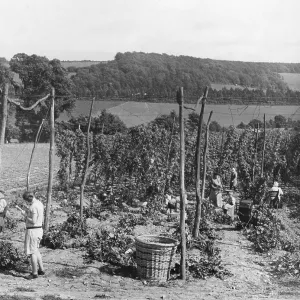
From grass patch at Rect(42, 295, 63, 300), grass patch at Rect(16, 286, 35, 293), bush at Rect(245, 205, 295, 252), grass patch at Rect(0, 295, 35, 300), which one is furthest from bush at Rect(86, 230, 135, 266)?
bush at Rect(245, 205, 295, 252)

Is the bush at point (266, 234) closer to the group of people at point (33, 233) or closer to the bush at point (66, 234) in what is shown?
the bush at point (66, 234)

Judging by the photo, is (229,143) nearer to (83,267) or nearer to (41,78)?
(83,267)

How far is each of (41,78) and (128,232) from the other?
38.4m

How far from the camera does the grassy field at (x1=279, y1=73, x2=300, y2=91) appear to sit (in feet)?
127

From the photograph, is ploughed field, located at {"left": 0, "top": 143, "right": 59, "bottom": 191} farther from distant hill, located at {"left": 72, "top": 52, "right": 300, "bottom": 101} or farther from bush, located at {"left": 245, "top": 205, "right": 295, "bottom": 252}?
bush, located at {"left": 245, "top": 205, "right": 295, "bottom": 252}

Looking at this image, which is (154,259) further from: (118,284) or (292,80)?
(292,80)

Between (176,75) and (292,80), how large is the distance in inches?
363

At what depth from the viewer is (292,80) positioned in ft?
145

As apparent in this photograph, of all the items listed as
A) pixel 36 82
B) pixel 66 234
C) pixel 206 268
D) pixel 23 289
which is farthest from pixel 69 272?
pixel 36 82

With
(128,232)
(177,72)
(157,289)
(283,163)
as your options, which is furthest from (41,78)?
(157,289)

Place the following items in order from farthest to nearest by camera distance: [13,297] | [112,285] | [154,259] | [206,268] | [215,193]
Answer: [215,193]
[206,268]
[154,259]
[112,285]
[13,297]

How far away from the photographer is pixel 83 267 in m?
9.29

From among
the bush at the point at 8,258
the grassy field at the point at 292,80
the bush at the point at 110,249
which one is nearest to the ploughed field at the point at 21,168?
the bush at the point at 110,249

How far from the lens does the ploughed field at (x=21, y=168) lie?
2152cm
